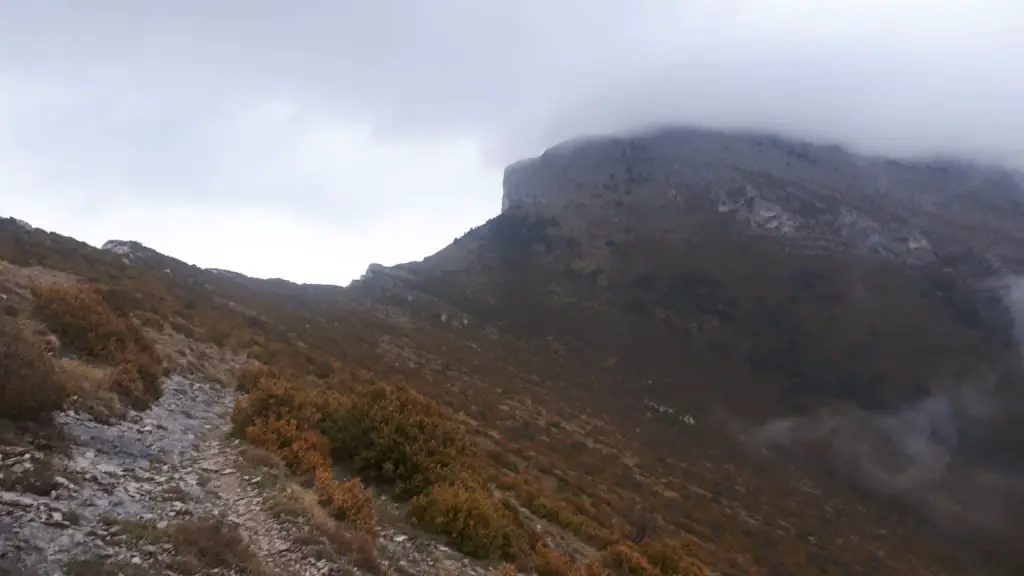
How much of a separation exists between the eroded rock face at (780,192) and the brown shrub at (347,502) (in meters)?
95.0

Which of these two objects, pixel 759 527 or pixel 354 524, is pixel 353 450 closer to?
pixel 354 524

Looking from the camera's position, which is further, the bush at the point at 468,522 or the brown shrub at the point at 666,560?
the brown shrub at the point at 666,560

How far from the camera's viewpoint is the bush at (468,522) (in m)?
11.6

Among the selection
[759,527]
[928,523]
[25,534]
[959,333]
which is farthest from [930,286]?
[25,534]

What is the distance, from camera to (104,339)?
15781 mm

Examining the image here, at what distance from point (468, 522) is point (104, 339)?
9657 mm

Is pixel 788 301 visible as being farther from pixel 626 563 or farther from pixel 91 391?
pixel 91 391

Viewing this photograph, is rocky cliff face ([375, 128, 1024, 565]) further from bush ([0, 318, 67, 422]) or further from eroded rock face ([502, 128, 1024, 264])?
bush ([0, 318, 67, 422])

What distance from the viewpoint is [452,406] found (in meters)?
32.9

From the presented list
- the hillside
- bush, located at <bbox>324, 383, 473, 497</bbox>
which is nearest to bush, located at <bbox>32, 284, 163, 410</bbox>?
the hillside

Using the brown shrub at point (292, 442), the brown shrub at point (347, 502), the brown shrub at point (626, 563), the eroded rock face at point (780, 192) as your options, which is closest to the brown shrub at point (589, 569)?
the brown shrub at point (626, 563)

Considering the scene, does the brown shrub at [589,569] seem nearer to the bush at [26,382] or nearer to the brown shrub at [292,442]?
the brown shrub at [292,442]

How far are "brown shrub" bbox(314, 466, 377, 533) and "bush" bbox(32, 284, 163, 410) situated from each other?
463cm

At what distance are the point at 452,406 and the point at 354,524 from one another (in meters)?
22.7
